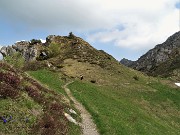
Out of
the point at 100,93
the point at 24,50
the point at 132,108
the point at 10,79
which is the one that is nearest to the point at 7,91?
the point at 10,79

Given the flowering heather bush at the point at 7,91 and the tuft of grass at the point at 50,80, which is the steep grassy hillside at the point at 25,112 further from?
the tuft of grass at the point at 50,80

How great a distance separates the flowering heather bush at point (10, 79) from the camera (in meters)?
28.2

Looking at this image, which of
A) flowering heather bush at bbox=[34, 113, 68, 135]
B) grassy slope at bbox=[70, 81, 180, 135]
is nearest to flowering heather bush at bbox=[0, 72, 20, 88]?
flowering heather bush at bbox=[34, 113, 68, 135]

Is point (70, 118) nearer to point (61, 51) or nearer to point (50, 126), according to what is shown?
point (50, 126)

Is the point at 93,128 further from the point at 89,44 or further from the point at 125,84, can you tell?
the point at 89,44

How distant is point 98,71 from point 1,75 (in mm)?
53691

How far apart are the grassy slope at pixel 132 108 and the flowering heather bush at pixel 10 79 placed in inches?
391

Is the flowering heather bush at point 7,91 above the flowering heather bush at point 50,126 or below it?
above

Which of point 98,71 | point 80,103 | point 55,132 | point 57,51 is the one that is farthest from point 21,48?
point 55,132

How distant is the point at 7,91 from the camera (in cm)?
2570

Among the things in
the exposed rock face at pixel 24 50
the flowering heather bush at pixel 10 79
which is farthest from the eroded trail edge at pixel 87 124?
the exposed rock face at pixel 24 50

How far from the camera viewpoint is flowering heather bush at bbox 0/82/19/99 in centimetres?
2527

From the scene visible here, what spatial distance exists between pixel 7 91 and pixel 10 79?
3.38m

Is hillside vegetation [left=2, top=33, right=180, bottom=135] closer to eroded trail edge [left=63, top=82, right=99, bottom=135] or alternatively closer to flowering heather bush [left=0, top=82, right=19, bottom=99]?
eroded trail edge [left=63, top=82, right=99, bottom=135]
